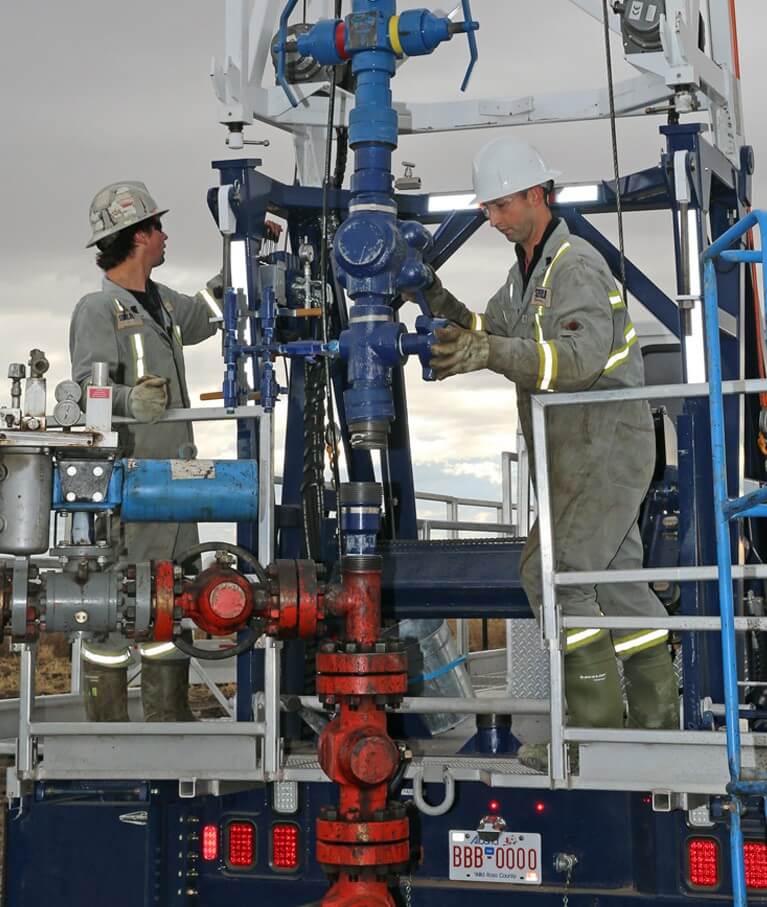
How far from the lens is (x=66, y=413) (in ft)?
16.2

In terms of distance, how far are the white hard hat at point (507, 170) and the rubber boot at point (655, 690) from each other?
184 cm

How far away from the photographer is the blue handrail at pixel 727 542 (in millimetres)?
3988

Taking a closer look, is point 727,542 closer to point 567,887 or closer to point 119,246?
point 567,887

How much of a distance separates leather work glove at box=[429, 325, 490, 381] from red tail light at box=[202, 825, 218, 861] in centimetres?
216

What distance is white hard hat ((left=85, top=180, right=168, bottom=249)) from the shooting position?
674 centimetres

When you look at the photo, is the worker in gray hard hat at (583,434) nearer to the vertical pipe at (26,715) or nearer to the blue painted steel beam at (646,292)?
the blue painted steel beam at (646,292)

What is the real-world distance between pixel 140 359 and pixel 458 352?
6.80ft

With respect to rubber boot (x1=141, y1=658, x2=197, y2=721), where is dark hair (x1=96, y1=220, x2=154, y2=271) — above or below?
above

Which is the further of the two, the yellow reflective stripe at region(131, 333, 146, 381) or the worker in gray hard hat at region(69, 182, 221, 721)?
the yellow reflective stripe at region(131, 333, 146, 381)

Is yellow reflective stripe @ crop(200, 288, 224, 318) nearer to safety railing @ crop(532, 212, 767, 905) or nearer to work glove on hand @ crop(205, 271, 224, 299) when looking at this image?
work glove on hand @ crop(205, 271, 224, 299)

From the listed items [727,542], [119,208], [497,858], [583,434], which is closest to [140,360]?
[119,208]

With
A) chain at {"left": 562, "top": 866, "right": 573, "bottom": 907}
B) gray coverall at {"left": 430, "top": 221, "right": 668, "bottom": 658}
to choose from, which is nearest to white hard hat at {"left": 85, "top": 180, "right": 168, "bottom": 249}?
gray coverall at {"left": 430, "top": 221, "right": 668, "bottom": 658}

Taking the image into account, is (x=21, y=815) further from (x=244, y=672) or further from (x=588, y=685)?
(x=588, y=685)

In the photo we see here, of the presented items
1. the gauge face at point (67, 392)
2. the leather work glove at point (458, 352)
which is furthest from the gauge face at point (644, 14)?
the gauge face at point (67, 392)
